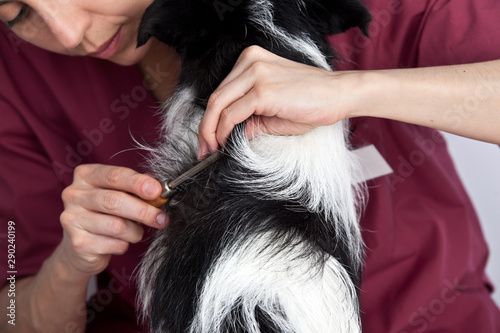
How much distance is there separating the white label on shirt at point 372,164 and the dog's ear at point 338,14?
285mm

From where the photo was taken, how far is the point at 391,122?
3.66 ft

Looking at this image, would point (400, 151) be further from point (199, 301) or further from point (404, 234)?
point (199, 301)

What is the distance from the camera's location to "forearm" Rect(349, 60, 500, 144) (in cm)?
75

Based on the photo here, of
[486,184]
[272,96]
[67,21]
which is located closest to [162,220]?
[272,96]

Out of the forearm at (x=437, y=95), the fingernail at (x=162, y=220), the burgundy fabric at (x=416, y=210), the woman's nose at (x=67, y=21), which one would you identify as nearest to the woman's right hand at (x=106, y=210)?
the fingernail at (x=162, y=220)

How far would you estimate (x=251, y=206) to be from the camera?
0.72 m

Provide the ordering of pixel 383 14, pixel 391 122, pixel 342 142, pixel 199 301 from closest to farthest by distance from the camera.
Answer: pixel 199 301 < pixel 342 142 < pixel 383 14 < pixel 391 122

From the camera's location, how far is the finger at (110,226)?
Answer: 82 centimetres

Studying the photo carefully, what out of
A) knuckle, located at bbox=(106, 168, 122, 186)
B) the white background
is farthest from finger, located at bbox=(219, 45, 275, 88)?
the white background

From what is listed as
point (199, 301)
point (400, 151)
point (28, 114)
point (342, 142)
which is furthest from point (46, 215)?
point (400, 151)

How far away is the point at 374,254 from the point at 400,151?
242 mm

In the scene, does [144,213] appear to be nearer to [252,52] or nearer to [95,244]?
[95,244]

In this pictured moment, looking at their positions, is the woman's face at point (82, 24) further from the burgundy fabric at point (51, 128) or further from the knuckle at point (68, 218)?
the knuckle at point (68, 218)

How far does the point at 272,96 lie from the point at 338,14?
0.81ft
